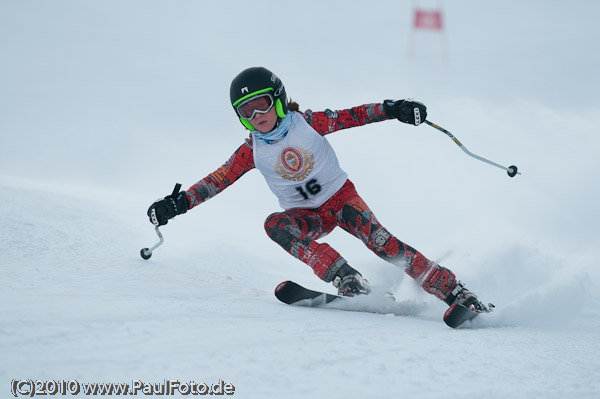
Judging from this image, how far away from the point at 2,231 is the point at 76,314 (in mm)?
2266

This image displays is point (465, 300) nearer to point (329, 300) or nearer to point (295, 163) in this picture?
point (329, 300)

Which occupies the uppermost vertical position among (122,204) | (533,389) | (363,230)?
(122,204)

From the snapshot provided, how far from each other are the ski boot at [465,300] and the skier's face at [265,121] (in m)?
1.50

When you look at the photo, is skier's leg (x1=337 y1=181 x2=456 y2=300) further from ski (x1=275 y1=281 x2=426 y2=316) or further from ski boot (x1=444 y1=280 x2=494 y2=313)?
ski (x1=275 y1=281 x2=426 y2=316)

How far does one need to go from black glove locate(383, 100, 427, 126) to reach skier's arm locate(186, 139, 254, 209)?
981 mm

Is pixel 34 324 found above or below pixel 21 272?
below

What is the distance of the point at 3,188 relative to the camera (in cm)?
518

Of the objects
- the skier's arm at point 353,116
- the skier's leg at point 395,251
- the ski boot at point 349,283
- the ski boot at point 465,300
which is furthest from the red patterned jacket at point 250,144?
the ski boot at point 465,300

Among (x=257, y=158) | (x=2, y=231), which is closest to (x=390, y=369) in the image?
(x=257, y=158)

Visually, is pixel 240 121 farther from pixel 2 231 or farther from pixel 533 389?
pixel 533 389

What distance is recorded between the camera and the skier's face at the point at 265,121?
3.17 m

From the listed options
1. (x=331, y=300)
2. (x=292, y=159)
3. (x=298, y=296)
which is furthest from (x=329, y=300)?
(x=292, y=159)

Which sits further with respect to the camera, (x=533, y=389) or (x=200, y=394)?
(x=533, y=389)

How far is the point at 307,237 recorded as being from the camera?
3107 millimetres
